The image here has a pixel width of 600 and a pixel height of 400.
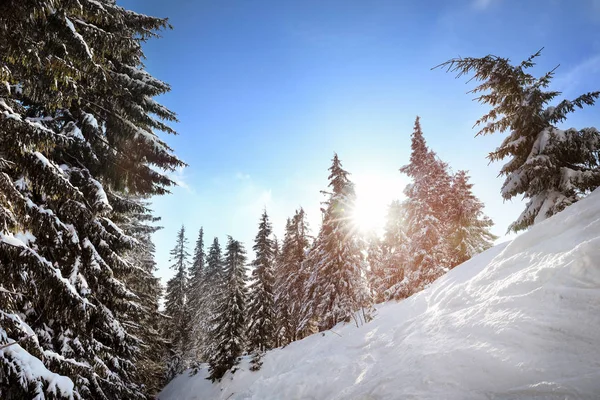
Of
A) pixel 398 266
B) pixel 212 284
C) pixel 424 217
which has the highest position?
pixel 212 284

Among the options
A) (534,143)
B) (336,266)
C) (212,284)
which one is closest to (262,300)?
(336,266)

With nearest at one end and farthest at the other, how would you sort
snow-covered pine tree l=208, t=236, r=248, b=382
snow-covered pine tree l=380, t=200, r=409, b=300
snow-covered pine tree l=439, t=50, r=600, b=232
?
1. snow-covered pine tree l=439, t=50, r=600, b=232
2. snow-covered pine tree l=380, t=200, r=409, b=300
3. snow-covered pine tree l=208, t=236, r=248, b=382

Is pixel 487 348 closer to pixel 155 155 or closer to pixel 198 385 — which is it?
pixel 155 155

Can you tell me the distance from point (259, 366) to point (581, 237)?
63.0ft

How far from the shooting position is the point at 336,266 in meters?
18.9

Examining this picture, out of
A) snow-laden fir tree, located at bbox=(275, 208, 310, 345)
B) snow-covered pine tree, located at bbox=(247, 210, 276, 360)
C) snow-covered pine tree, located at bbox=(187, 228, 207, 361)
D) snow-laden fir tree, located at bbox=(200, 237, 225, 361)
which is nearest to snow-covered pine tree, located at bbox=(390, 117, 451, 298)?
snow-laden fir tree, located at bbox=(275, 208, 310, 345)

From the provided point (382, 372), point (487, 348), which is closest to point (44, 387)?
point (382, 372)

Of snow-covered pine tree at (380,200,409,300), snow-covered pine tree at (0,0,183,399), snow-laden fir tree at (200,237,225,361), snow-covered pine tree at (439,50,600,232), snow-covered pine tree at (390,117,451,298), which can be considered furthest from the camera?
snow-laden fir tree at (200,237,225,361)

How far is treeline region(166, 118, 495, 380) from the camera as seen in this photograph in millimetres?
17891

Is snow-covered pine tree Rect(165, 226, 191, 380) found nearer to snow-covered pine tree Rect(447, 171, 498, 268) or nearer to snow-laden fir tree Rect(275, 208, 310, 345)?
snow-laden fir tree Rect(275, 208, 310, 345)

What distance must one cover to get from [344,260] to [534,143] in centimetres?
1181

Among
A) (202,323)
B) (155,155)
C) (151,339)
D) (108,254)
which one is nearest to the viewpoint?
(108,254)

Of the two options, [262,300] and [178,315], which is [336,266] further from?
[178,315]

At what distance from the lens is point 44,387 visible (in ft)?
15.1
